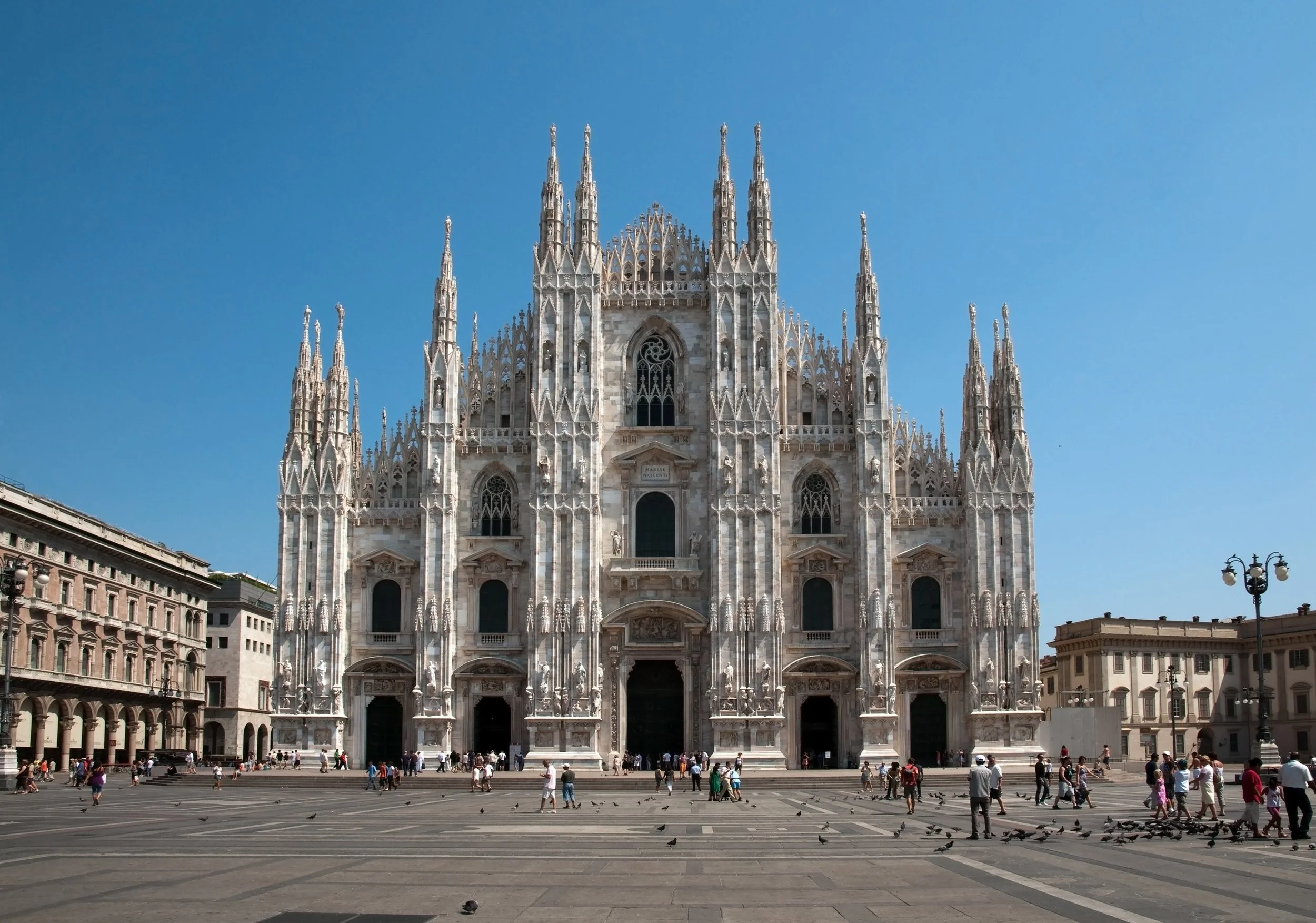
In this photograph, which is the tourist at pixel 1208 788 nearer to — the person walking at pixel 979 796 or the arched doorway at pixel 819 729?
the person walking at pixel 979 796

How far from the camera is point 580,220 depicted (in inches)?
2277

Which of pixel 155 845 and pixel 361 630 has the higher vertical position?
pixel 361 630

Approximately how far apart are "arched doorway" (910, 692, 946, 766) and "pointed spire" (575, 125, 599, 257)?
899 inches

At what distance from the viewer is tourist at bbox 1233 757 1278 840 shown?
24.0 metres

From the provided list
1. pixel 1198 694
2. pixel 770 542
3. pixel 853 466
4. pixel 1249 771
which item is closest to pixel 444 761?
pixel 770 542

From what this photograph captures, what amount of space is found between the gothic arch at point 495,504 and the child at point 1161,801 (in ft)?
108

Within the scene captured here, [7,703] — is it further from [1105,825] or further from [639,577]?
[1105,825]

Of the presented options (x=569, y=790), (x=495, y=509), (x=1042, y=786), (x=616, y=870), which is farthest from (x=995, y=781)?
(x=495, y=509)

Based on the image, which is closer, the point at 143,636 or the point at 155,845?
the point at 155,845

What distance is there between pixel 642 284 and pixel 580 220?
146 inches

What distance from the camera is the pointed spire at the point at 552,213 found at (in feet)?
189

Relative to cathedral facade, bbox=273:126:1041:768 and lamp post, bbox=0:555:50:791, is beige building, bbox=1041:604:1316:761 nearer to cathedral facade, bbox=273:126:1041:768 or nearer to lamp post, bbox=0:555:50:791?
cathedral facade, bbox=273:126:1041:768

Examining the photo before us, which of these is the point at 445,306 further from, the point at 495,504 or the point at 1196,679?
the point at 1196,679

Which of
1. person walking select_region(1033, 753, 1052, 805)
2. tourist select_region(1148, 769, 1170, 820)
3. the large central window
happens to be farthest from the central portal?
tourist select_region(1148, 769, 1170, 820)
